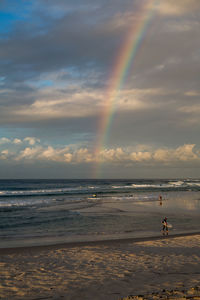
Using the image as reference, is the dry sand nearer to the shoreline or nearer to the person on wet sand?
the shoreline

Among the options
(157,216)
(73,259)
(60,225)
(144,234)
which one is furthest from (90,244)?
(157,216)

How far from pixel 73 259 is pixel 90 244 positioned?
3.91 metres

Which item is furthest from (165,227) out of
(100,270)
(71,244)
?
(100,270)

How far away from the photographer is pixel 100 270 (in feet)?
36.0

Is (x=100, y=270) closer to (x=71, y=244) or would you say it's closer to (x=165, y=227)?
(x=71, y=244)

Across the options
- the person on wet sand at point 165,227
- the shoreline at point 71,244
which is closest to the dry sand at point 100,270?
the shoreline at point 71,244

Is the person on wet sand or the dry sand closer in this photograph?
the dry sand

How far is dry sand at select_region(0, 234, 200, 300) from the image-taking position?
8.55m

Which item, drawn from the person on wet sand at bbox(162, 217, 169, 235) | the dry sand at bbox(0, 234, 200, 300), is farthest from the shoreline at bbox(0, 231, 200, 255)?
the person on wet sand at bbox(162, 217, 169, 235)

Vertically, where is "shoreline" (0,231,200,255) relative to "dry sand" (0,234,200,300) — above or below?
below

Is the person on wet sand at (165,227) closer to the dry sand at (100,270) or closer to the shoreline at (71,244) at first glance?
the shoreline at (71,244)

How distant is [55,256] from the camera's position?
44.5ft

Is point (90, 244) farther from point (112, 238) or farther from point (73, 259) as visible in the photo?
point (73, 259)

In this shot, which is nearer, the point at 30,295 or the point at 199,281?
the point at 30,295
